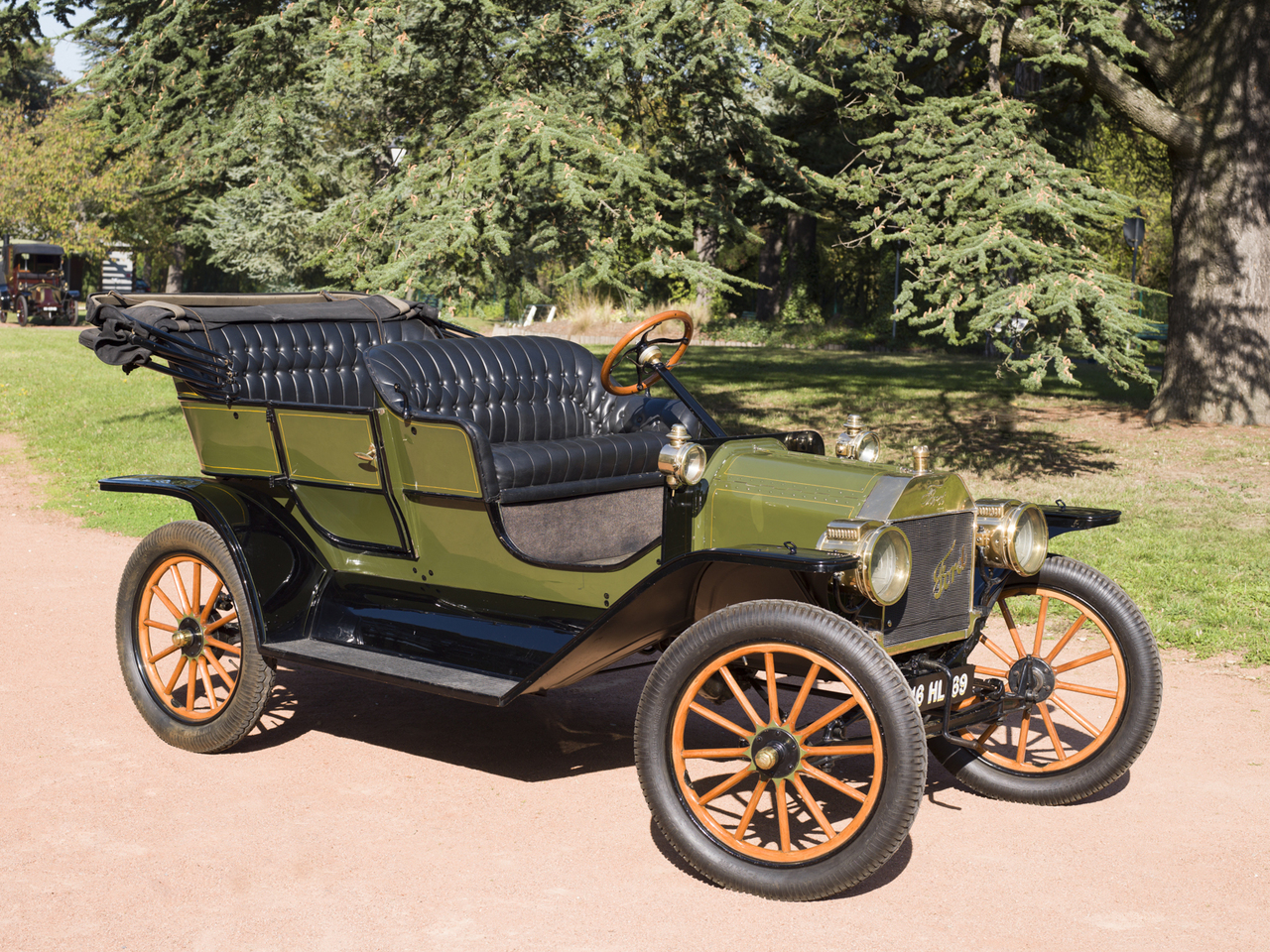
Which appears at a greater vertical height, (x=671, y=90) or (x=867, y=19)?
(x=867, y=19)

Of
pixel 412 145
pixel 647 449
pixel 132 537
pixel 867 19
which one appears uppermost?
pixel 867 19

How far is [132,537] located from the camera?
9.10 metres

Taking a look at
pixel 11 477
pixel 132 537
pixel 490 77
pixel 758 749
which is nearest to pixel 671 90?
pixel 490 77

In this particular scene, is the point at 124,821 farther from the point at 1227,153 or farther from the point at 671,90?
the point at 1227,153

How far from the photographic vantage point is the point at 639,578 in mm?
4293

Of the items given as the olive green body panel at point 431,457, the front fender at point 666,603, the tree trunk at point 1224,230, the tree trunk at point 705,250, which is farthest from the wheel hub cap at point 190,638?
the tree trunk at point 1224,230

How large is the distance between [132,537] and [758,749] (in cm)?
667

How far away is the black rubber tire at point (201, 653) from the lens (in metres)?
4.74

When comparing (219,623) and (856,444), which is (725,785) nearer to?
(856,444)

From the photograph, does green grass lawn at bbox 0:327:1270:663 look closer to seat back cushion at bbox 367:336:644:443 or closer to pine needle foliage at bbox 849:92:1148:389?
pine needle foliage at bbox 849:92:1148:389

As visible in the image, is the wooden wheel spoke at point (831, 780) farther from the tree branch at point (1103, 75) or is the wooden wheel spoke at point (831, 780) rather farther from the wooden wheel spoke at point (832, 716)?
the tree branch at point (1103, 75)

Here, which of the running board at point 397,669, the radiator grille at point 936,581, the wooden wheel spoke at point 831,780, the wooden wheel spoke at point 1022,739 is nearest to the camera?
the wooden wheel spoke at point 831,780

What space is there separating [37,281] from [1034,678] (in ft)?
102

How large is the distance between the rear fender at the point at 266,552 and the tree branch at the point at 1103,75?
8097mm
